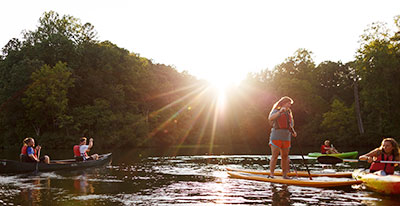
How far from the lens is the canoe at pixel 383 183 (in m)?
9.12

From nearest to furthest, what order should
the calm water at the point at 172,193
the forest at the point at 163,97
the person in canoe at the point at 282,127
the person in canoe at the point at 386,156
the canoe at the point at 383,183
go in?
the calm water at the point at 172,193
the canoe at the point at 383,183
the person in canoe at the point at 386,156
the person in canoe at the point at 282,127
the forest at the point at 163,97

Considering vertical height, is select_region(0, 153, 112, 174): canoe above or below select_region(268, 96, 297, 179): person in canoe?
below

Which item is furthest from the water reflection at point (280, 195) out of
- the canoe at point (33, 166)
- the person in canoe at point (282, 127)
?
the canoe at point (33, 166)

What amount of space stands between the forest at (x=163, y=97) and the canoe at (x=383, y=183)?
114 ft

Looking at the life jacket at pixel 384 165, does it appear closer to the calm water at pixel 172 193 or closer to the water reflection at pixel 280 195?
the calm water at pixel 172 193

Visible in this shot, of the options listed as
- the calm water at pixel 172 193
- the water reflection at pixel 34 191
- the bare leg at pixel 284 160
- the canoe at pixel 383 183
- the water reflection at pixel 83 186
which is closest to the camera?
the calm water at pixel 172 193

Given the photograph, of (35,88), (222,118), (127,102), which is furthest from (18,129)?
(222,118)

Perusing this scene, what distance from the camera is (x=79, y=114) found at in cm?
5016

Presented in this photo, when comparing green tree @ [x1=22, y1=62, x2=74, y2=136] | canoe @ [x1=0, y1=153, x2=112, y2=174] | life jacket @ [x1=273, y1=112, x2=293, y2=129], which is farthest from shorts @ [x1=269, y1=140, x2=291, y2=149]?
green tree @ [x1=22, y1=62, x2=74, y2=136]

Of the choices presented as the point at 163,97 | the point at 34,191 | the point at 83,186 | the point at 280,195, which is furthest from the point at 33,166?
the point at 163,97

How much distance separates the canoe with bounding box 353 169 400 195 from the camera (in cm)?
912

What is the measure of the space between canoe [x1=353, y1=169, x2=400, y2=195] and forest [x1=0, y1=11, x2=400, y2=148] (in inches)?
1365

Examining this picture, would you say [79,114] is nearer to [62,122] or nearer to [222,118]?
[62,122]

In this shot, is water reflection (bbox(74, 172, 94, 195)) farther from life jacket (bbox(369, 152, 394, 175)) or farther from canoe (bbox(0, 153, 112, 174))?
life jacket (bbox(369, 152, 394, 175))
